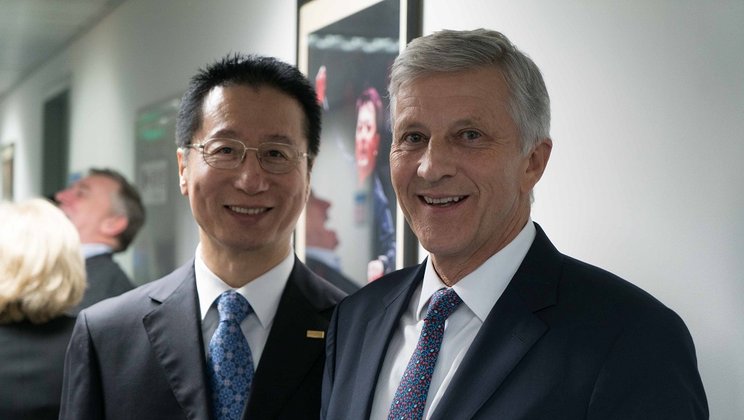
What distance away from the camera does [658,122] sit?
5.90 ft

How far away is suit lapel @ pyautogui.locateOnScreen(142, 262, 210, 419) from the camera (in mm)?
1988

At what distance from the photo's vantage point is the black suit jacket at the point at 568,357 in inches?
53.8

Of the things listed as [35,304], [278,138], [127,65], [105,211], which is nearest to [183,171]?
[278,138]

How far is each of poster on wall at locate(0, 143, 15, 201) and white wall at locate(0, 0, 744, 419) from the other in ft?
22.7

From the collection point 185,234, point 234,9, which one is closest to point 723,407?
point 234,9

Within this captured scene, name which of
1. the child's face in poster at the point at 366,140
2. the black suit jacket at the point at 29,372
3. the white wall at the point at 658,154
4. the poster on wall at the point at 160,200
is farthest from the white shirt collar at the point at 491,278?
the poster on wall at the point at 160,200

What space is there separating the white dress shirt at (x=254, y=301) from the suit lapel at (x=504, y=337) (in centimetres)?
69

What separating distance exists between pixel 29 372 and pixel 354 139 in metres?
1.22

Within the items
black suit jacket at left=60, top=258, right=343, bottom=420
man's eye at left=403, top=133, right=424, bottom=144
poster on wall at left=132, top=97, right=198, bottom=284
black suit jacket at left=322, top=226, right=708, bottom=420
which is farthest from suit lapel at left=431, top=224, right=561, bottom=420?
poster on wall at left=132, top=97, right=198, bottom=284

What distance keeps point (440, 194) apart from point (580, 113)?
550 mm

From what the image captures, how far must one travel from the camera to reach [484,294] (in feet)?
5.34

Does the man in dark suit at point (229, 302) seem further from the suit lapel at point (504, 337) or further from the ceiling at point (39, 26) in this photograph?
the ceiling at point (39, 26)

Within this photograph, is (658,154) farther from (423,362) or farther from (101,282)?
(101,282)

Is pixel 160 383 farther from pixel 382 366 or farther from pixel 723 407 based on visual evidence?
pixel 723 407
